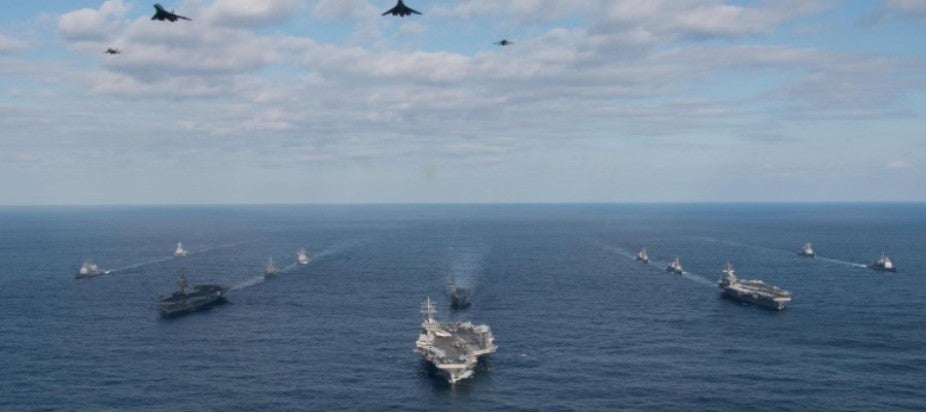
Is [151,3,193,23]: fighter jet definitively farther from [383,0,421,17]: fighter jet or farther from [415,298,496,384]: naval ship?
[415,298,496,384]: naval ship

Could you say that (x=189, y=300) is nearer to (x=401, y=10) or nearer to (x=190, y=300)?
(x=190, y=300)

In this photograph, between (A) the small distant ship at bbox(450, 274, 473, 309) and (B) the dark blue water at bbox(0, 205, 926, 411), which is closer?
(B) the dark blue water at bbox(0, 205, 926, 411)

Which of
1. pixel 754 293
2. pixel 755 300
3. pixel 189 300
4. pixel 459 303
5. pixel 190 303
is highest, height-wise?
pixel 754 293

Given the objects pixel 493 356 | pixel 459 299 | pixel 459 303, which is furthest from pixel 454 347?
pixel 459 299

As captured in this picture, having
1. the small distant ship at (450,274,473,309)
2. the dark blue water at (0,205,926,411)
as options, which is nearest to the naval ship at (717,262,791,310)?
the dark blue water at (0,205,926,411)

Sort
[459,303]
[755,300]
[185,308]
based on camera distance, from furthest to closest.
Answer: [755,300], [459,303], [185,308]

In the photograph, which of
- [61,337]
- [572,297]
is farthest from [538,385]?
[61,337]

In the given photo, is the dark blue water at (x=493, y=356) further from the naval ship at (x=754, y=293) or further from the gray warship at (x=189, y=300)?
the gray warship at (x=189, y=300)
